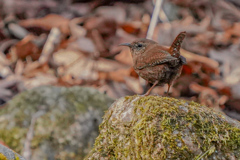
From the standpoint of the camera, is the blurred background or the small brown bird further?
the blurred background

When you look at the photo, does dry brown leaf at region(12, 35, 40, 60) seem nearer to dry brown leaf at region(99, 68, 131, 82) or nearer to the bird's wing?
dry brown leaf at region(99, 68, 131, 82)

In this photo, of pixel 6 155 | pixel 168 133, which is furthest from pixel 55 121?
pixel 168 133

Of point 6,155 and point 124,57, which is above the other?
point 6,155

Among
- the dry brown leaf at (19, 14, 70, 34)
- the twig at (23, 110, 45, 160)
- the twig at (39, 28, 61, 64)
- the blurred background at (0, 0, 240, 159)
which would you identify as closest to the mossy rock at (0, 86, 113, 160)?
the twig at (23, 110, 45, 160)

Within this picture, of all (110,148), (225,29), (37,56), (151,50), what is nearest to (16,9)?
(37,56)

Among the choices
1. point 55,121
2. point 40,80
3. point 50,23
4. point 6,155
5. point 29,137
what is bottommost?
point 40,80

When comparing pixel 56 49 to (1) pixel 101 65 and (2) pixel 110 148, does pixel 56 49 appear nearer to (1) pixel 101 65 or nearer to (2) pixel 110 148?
(1) pixel 101 65

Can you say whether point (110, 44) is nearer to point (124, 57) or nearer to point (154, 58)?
point (124, 57)

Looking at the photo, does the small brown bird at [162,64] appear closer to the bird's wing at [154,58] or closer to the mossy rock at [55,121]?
the bird's wing at [154,58]
